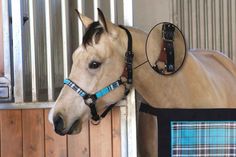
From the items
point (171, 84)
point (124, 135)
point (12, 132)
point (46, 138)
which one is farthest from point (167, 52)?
point (12, 132)

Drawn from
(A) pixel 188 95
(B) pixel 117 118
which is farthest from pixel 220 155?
(B) pixel 117 118

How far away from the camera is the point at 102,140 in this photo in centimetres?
148

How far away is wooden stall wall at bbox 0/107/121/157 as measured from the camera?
4.85 feet

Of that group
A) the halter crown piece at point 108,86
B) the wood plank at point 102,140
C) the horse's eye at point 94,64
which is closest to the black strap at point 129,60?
the halter crown piece at point 108,86

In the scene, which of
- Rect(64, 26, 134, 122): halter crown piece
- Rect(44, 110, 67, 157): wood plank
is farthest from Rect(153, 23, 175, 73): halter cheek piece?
Rect(44, 110, 67, 157): wood plank

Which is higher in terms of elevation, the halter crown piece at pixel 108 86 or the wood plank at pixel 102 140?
the halter crown piece at pixel 108 86

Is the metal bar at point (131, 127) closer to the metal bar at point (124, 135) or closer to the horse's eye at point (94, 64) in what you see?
the metal bar at point (124, 135)

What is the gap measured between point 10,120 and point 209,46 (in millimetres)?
2667

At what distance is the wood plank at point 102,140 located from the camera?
148 centimetres

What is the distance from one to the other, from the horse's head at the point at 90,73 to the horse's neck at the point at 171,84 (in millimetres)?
81

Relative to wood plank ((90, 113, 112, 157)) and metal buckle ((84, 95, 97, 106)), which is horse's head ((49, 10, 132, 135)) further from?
wood plank ((90, 113, 112, 157))

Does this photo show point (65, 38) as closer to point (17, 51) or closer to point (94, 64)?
point (17, 51)

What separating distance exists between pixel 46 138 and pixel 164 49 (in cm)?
57

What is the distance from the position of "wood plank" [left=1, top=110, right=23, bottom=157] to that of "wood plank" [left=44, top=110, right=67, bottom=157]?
11 cm
